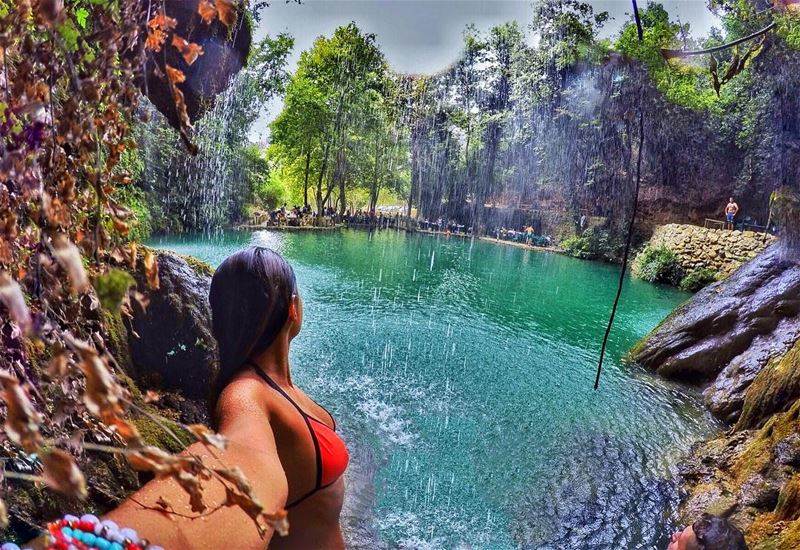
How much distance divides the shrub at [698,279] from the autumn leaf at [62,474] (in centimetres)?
2112

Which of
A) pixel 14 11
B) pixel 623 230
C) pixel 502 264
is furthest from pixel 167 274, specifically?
pixel 623 230

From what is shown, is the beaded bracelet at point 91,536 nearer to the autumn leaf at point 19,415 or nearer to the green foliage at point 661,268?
the autumn leaf at point 19,415

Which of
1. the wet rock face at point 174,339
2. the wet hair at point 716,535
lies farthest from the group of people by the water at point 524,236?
the wet hair at point 716,535

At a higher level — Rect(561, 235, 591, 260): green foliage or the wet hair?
Rect(561, 235, 591, 260): green foliage

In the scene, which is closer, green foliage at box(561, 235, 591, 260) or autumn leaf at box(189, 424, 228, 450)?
autumn leaf at box(189, 424, 228, 450)

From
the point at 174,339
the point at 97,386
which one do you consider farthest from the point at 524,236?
the point at 97,386

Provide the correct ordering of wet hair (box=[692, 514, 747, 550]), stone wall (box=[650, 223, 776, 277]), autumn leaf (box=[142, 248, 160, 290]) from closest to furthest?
autumn leaf (box=[142, 248, 160, 290]) → wet hair (box=[692, 514, 747, 550]) → stone wall (box=[650, 223, 776, 277])

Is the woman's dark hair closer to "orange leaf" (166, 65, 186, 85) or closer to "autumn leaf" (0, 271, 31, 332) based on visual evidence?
"orange leaf" (166, 65, 186, 85)

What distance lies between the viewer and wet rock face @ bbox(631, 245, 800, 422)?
7.10 metres

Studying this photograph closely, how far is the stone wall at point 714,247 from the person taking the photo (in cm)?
1883

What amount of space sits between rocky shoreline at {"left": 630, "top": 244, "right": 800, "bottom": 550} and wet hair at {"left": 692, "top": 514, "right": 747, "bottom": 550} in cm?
51

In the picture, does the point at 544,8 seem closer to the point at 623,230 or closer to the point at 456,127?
the point at 456,127

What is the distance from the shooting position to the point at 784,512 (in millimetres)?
3494

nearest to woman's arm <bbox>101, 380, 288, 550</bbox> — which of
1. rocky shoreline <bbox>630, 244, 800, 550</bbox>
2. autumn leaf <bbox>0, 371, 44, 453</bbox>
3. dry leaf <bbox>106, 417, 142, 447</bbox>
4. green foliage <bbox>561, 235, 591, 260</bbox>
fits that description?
dry leaf <bbox>106, 417, 142, 447</bbox>
